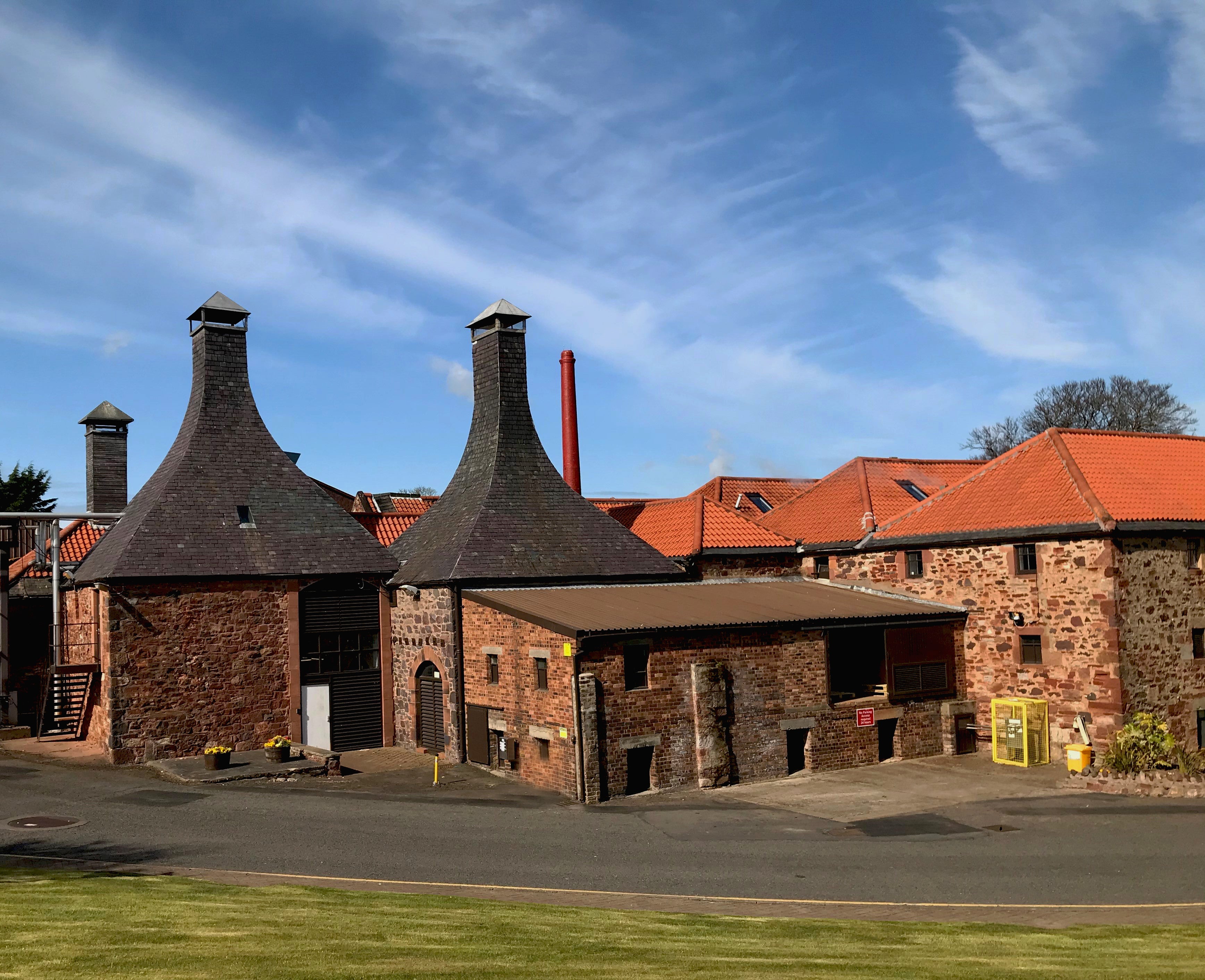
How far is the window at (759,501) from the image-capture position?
41.8m

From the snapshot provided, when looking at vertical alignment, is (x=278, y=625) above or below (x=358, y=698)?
above

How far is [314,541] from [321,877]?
15589mm

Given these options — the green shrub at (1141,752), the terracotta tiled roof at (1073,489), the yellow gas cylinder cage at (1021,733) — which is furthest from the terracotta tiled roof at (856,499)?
the green shrub at (1141,752)

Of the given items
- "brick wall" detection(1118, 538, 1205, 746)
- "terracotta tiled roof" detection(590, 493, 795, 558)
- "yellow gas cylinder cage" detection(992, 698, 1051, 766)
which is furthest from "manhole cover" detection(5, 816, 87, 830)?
"brick wall" detection(1118, 538, 1205, 746)

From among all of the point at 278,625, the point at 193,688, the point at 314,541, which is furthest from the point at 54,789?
the point at 314,541

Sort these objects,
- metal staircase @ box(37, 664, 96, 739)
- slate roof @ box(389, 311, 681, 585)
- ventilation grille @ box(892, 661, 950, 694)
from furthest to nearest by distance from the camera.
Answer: metal staircase @ box(37, 664, 96, 739) < slate roof @ box(389, 311, 681, 585) < ventilation grille @ box(892, 661, 950, 694)

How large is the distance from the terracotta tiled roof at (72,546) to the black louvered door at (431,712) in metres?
12.9

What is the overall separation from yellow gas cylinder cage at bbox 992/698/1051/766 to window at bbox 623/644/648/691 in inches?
356

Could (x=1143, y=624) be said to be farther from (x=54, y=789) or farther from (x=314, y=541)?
(x=54, y=789)

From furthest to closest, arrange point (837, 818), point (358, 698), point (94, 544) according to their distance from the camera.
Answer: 1. point (94, 544)
2. point (358, 698)
3. point (837, 818)

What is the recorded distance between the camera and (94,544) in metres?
34.9

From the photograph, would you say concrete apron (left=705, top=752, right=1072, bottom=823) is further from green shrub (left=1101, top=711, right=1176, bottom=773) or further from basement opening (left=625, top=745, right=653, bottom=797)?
basement opening (left=625, top=745, right=653, bottom=797)

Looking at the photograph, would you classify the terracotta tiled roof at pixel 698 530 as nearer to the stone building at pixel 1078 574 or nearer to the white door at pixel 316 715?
the stone building at pixel 1078 574

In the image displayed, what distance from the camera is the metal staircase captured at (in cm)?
2864
